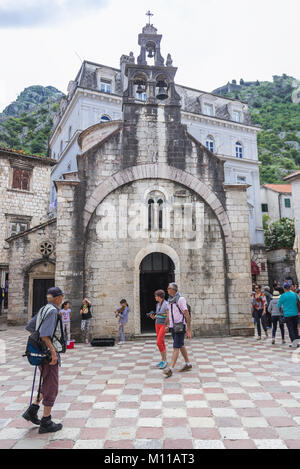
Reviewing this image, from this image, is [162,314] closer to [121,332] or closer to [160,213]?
[121,332]

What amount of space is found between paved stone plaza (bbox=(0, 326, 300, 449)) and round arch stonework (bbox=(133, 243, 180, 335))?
8.96 ft

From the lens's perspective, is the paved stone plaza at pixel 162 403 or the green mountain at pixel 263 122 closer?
the paved stone plaza at pixel 162 403

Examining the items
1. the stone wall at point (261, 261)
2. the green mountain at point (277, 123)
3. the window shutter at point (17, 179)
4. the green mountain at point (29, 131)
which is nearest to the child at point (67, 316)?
the window shutter at point (17, 179)

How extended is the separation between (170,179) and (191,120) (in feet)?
62.9

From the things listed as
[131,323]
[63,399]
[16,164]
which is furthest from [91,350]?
[16,164]

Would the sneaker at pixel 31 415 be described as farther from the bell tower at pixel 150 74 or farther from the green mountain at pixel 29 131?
the green mountain at pixel 29 131

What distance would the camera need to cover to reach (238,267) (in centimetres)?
1209

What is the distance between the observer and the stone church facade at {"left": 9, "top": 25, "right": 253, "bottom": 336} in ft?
37.4

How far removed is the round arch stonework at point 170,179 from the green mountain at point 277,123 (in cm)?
4678

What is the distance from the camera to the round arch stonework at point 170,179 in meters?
11.9

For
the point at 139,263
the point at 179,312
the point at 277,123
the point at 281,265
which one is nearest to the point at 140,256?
the point at 139,263

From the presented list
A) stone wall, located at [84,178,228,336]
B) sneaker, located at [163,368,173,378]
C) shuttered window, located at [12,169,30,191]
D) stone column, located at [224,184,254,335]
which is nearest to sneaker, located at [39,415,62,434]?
sneaker, located at [163,368,173,378]

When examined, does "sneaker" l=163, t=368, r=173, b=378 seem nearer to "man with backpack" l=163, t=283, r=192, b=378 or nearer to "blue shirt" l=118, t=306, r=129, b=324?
"man with backpack" l=163, t=283, r=192, b=378
